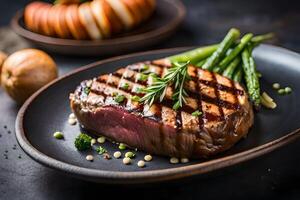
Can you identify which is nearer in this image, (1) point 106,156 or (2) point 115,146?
(1) point 106,156

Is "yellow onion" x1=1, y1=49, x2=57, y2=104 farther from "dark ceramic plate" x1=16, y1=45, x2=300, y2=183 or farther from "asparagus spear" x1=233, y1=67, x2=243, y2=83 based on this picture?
"asparagus spear" x1=233, y1=67, x2=243, y2=83

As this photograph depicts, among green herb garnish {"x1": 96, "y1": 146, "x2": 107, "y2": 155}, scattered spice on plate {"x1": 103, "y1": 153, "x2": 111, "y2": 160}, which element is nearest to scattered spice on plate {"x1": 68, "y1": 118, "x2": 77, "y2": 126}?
green herb garnish {"x1": 96, "y1": 146, "x2": 107, "y2": 155}

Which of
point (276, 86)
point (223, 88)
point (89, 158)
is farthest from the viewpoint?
point (276, 86)

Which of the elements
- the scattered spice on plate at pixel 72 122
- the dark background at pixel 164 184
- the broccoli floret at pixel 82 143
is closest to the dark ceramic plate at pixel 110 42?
the dark background at pixel 164 184

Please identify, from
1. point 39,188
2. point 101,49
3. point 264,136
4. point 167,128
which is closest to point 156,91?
point 167,128

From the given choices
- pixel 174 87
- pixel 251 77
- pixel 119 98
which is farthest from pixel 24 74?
pixel 251 77

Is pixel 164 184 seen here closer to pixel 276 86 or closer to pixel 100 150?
pixel 100 150
